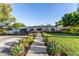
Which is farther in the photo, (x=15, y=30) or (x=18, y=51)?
(x=15, y=30)

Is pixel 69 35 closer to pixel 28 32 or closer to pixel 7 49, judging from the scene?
pixel 28 32

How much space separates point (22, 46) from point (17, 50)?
8.4 inches

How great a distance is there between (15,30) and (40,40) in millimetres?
652

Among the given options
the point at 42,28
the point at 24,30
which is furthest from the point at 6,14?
the point at 42,28

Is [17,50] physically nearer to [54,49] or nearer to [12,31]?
[12,31]

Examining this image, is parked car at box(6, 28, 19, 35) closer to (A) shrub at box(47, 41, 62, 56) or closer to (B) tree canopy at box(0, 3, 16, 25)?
(B) tree canopy at box(0, 3, 16, 25)

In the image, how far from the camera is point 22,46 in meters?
5.73

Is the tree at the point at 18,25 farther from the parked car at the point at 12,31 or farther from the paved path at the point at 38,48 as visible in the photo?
the paved path at the point at 38,48

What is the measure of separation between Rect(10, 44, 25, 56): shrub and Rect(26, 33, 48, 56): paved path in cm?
16

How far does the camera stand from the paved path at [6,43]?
5685 mm

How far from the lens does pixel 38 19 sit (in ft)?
19.3

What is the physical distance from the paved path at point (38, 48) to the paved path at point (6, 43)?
1.19ft

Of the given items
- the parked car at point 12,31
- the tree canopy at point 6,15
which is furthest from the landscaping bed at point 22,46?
the tree canopy at point 6,15

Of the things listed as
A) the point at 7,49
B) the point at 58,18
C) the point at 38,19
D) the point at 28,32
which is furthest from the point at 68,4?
the point at 7,49
